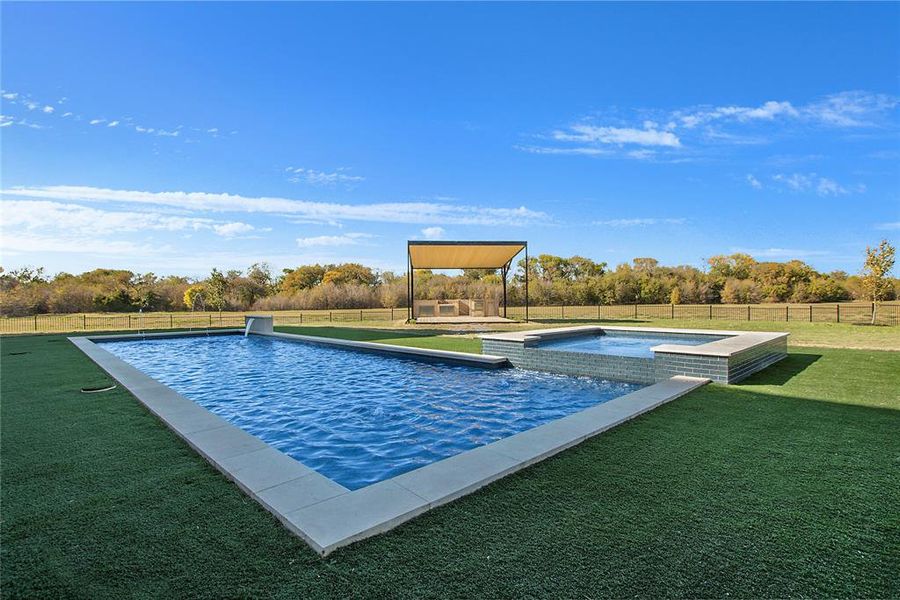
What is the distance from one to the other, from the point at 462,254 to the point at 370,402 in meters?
12.3

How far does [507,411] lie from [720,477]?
96.3 inches

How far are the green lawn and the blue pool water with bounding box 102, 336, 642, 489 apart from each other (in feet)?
3.52

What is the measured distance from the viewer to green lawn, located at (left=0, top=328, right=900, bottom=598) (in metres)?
1.71

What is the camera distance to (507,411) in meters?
4.92

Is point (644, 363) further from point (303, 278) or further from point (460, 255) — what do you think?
point (303, 278)

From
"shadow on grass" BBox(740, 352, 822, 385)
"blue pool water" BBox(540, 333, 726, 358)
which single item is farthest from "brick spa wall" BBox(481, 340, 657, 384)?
"shadow on grass" BBox(740, 352, 822, 385)

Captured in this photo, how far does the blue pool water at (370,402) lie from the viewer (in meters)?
3.79

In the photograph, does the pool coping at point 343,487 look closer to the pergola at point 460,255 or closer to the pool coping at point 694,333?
the pool coping at point 694,333

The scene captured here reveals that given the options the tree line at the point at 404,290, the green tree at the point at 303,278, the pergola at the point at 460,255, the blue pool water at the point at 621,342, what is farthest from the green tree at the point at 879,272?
the green tree at the point at 303,278

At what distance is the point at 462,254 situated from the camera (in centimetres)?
1722

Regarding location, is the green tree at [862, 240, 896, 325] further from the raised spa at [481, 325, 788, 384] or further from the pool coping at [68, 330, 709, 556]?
the pool coping at [68, 330, 709, 556]

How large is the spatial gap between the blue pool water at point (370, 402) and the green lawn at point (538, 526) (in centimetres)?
107

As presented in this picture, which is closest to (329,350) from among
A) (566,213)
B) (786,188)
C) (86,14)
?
(86,14)

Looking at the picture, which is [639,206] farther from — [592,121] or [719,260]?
[719,260]
